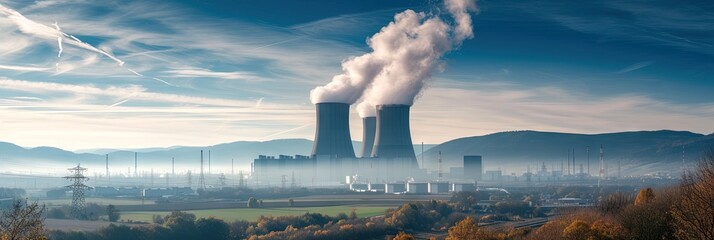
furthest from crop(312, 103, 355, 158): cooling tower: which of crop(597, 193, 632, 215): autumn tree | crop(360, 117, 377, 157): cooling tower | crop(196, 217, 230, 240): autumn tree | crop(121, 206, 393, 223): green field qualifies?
crop(597, 193, 632, 215): autumn tree

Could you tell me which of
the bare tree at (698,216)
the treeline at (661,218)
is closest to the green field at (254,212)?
the treeline at (661,218)

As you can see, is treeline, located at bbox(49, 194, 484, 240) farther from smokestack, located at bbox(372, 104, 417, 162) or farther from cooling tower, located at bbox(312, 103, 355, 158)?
cooling tower, located at bbox(312, 103, 355, 158)

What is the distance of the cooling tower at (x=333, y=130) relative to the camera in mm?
83562

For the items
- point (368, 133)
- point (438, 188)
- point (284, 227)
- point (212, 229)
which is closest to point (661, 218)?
point (212, 229)

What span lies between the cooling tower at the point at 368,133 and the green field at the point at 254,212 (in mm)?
25382

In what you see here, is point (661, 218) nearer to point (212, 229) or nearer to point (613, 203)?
point (613, 203)

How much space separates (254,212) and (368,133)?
36.5 meters

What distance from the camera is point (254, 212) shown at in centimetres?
6925

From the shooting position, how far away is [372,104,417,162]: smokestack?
275 ft

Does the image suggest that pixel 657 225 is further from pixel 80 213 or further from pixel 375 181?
pixel 375 181

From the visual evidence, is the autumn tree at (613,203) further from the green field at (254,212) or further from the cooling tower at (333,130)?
the cooling tower at (333,130)

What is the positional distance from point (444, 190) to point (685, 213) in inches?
3405

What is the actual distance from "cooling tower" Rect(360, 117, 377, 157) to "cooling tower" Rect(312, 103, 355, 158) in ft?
27.9

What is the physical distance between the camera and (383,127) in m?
87.2
